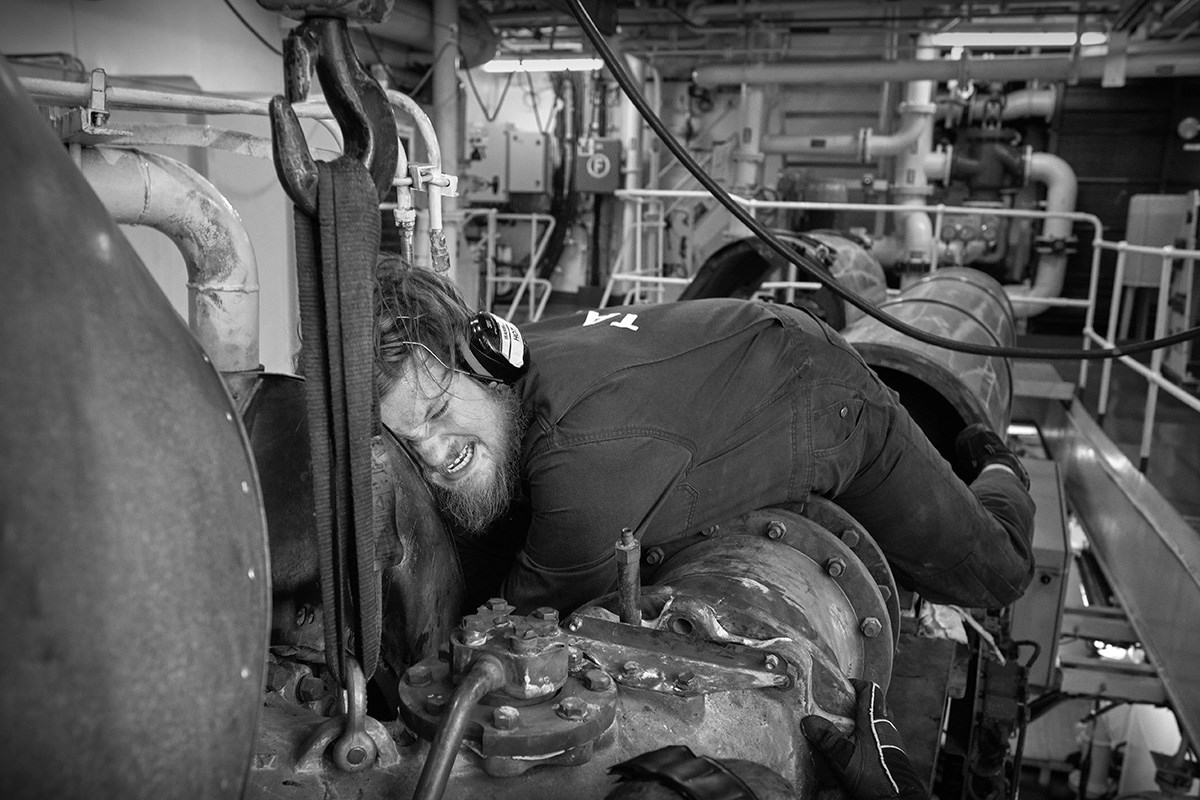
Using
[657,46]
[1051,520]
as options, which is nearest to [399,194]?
[1051,520]

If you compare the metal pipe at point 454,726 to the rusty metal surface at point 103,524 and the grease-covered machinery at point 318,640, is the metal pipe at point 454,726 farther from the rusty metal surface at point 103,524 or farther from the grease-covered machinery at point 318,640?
the rusty metal surface at point 103,524

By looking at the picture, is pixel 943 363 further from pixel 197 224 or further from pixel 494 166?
pixel 494 166

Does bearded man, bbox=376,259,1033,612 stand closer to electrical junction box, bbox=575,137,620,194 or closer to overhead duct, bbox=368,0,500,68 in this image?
overhead duct, bbox=368,0,500,68

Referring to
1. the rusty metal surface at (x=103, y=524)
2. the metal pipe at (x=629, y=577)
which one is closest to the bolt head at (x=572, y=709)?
the metal pipe at (x=629, y=577)

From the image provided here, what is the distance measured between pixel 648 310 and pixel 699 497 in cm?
47

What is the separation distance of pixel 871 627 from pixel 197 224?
1416 millimetres

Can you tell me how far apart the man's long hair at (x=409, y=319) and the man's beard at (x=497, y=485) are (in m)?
0.17

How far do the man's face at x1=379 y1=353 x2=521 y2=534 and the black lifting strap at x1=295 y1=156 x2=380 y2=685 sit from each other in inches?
30.6

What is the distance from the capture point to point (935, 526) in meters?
2.35

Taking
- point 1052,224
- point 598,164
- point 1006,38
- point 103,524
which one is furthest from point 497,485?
point 1052,224

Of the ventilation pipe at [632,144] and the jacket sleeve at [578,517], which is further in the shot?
the ventilation pipe at [632,144]

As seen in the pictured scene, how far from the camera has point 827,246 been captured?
15.9ft

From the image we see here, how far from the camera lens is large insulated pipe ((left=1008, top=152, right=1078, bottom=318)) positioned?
1060 centimetres

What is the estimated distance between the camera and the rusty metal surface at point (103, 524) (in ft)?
1.75
